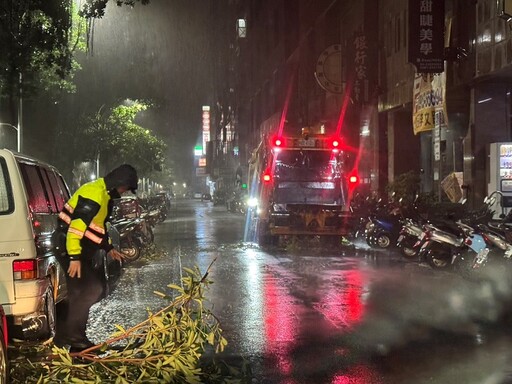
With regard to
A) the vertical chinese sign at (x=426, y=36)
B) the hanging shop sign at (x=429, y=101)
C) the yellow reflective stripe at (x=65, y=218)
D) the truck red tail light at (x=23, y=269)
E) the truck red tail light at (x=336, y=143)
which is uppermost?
the vertical chinese sign at (x=426, y=36)

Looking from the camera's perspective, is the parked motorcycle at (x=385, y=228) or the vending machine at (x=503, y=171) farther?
the vending machine at (x=503, y=171)

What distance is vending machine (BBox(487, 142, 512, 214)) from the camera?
17.1 meters

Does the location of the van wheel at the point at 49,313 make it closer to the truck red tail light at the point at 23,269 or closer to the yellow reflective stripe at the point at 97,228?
the truck red tail light at the point at 23,269

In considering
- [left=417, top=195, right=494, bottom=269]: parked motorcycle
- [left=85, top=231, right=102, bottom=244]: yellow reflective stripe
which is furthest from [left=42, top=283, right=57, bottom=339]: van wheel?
[left=417, top=195, right=494, bottom=269]: parked motorcycle

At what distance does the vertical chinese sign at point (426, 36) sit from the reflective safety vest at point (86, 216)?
13710 millimetres

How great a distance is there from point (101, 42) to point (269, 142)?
51.0 feet

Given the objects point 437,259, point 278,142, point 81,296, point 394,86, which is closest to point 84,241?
point 81,296

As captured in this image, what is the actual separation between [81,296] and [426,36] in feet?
47.9

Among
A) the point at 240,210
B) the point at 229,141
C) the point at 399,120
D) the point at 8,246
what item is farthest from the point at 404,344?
the point at 229,141

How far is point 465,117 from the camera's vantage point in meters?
18.7

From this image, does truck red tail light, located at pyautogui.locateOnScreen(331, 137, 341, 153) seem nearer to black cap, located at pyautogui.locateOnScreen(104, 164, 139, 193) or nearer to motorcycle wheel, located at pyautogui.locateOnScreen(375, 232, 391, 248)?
motorcycle wheel, located at pyautogui.locateOnScreen(375, 232, 391, 248)

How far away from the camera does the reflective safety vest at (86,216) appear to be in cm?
592

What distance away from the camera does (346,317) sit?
8305mm

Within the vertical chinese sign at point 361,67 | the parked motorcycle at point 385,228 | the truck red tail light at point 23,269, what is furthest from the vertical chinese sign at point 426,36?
the truck red tail light at point 23,269
